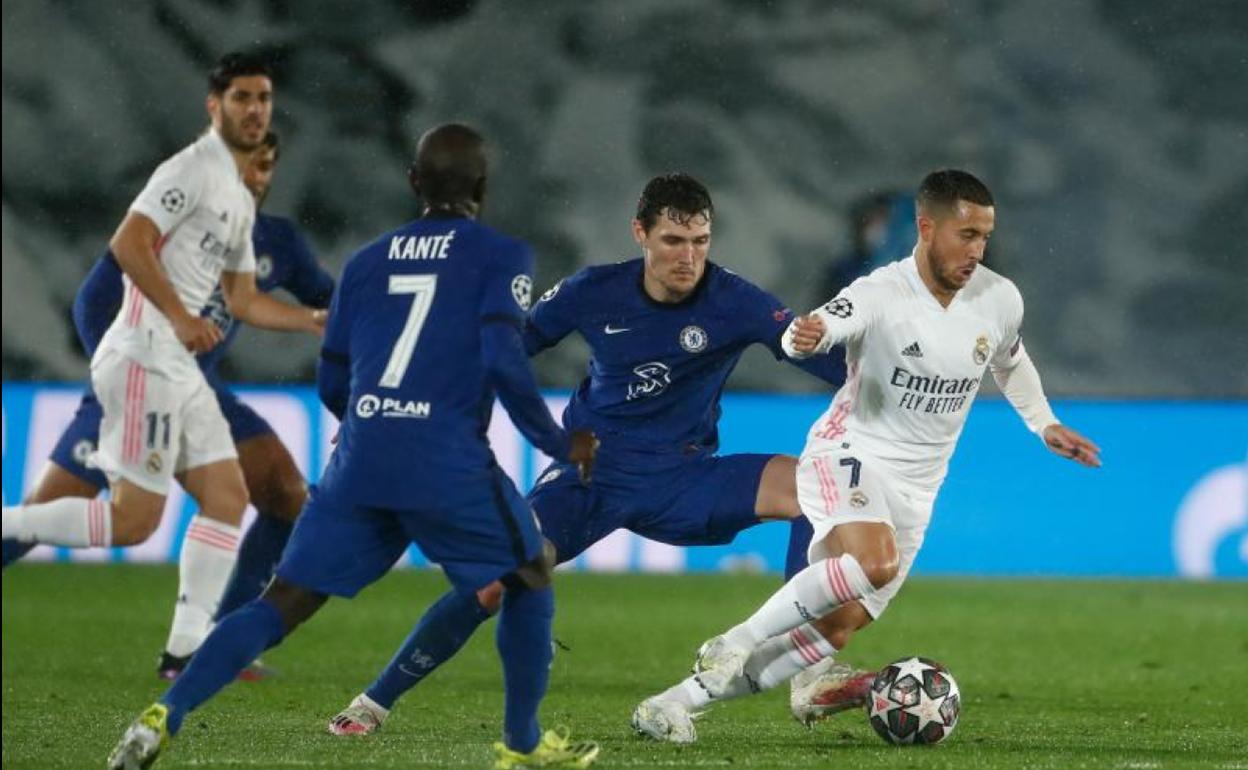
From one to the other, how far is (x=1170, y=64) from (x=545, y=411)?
1428cm

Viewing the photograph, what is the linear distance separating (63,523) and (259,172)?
5.70ft

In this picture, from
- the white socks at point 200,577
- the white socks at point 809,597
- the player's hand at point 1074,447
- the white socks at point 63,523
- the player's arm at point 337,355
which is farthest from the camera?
the white socks at point 200,577

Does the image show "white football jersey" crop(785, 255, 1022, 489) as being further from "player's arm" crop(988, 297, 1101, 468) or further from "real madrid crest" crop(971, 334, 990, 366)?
"player's arm" crop(988, 297, 1101, 468)

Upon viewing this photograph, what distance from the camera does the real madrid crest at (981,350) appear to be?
6797 mm

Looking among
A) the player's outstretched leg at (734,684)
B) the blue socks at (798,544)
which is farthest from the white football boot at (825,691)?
the blue socks at (798,544)

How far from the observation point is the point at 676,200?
6.87 m

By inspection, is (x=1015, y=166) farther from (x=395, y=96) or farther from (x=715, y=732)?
(x=715, y=732)

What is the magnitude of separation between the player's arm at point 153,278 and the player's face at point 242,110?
48cm

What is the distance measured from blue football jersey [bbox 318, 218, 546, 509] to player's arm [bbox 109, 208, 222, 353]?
4.86ft

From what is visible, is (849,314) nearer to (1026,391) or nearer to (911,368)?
(911,368)

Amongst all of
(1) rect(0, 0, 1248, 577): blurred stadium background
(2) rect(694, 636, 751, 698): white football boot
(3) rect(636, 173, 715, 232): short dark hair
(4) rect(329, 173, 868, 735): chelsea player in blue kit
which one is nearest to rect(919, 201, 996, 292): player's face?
(4) rect(329, 173, 868, 735): chelsea player in blue kit

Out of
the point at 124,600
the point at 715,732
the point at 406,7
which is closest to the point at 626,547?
the point at 124,600

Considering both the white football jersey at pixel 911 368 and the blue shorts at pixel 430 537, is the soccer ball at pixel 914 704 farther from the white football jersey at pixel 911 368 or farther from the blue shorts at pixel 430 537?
the blue shorts at pixel 430 537

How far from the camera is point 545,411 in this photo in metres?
5.34
